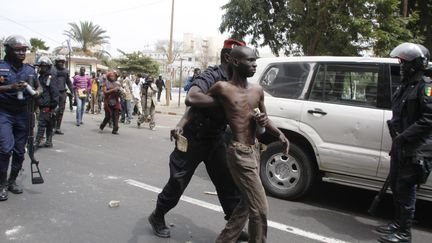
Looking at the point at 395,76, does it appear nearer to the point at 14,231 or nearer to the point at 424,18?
the point at 14,231

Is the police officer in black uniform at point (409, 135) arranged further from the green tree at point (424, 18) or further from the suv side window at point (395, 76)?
the green tree at point (424, 18)

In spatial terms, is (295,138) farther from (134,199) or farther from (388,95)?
(134,199)

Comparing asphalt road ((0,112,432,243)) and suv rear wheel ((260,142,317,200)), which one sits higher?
suv rear wheel ((260,142,317,200))

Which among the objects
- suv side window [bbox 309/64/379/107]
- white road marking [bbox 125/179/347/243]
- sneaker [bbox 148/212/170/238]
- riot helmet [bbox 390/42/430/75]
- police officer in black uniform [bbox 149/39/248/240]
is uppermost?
riot helmet [bbox 390/42/430/75]

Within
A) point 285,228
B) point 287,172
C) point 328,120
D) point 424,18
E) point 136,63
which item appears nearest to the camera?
point 285,228

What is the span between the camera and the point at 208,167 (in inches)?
145

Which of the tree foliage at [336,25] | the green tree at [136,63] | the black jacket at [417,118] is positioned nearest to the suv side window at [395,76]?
the black jacket at [417,118]

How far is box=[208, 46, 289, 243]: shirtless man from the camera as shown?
298 centimetres

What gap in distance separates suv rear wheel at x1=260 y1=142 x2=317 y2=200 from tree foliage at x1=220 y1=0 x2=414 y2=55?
6.63m

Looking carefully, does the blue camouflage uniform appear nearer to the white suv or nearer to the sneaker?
the sneaker

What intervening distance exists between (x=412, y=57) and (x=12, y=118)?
14.6 feet

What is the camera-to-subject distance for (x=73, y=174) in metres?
6.01

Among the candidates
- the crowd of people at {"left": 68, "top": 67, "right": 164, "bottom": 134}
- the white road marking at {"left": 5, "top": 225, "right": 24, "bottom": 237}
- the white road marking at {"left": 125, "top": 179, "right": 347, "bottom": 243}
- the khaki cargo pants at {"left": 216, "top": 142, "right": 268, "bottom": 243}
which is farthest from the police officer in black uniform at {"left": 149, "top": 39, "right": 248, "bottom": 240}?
the crowd of people at {"left": 68, "top": 67, "right": 164, "bottom": 134}

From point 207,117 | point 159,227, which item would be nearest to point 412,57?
point 207,117
